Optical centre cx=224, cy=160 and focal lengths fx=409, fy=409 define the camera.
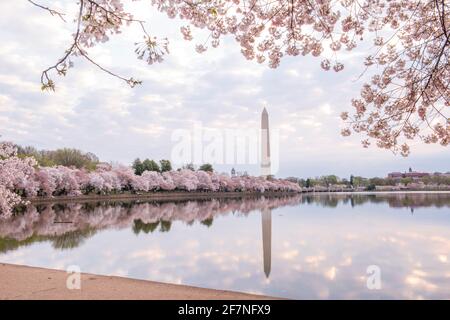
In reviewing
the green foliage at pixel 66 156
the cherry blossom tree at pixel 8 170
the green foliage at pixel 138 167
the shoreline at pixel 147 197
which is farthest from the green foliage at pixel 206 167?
the cherry blossom tree at pixel 8 170

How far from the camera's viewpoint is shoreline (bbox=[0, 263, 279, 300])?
5344 mm

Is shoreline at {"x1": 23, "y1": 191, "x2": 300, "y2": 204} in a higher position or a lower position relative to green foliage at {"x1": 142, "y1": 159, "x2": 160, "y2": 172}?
lower

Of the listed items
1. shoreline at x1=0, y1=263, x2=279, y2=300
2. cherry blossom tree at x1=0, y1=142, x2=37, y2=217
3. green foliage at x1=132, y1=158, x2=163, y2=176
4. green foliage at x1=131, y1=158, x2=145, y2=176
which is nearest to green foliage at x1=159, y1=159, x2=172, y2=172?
green foliage at x1=132, y1=158, x2=163, y2=176

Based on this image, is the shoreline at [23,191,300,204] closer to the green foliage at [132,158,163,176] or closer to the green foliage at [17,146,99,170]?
the green foliage at [132,158,163,176]

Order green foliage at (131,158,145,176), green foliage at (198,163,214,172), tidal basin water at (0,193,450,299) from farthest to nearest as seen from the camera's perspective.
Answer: green foliage at (198,163,214,172) < green foliage at (131,158,145,176) < tidal basin water at (0,193,450,299)

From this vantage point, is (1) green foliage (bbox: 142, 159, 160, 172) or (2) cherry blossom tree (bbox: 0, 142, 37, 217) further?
(1) green foliage (bbox: 142, 159, 160, 172)

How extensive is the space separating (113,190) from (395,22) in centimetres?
5637

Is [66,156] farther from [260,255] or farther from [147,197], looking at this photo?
[260,255]

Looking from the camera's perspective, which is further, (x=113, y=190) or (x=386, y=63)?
(x=113, y=190)

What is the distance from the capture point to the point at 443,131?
602 cm

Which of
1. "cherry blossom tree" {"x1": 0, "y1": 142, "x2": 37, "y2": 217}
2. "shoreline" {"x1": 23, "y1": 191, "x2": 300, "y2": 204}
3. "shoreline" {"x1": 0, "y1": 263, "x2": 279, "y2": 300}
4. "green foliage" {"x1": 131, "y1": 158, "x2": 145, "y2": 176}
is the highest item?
"green foliage" {"x1": 131, "y1": 158, "x2": 145, "y2": 176}

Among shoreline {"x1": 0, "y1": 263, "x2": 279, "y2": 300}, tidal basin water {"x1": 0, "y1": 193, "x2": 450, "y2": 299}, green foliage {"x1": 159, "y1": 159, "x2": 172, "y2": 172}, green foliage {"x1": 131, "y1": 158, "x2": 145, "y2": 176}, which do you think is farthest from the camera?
green foliage {"x1": 159, "y1": 159, "x2": 172, "y2": 172}
